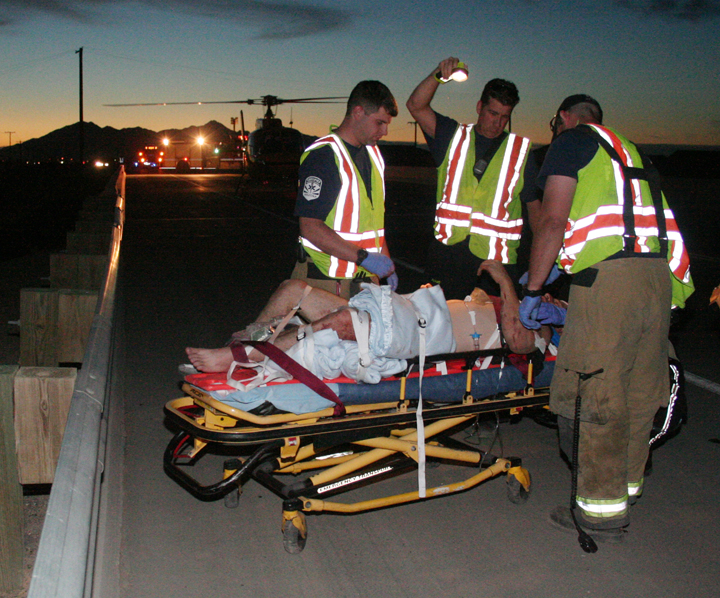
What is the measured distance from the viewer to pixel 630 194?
3.53 m

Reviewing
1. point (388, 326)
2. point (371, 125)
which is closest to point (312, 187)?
point (371, 125)

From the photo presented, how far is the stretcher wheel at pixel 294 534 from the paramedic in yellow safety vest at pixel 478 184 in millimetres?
2145

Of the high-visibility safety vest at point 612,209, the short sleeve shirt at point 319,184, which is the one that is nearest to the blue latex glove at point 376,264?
the short sleeve shirt at point 319,184

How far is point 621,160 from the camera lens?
140 inches

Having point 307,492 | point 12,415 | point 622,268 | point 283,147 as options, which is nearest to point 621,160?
point 622,268

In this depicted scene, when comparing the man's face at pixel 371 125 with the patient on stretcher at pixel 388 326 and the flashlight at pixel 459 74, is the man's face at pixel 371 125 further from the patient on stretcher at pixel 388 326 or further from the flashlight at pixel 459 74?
the patient on stretcher at pixel 388 326

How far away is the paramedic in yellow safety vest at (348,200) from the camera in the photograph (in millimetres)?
4332

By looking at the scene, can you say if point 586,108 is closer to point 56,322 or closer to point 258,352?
point 258,352

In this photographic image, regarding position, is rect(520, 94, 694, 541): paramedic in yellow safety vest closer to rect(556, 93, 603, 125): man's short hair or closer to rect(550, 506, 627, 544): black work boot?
rect(550, 506, 627, 544): black work boot

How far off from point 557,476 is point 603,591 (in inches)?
47.8

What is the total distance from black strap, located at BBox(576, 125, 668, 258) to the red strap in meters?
1.49

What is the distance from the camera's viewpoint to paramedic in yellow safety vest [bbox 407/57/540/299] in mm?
4941

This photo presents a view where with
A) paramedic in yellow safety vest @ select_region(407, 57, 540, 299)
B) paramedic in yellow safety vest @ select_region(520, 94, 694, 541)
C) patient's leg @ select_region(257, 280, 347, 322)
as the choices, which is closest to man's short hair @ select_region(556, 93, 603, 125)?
paramedic in yellow safety vest @ select_region(520, 94, 694, 541)

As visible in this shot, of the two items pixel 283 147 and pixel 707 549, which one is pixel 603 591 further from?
pixel 283 147
